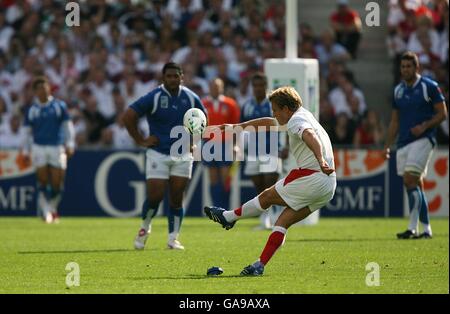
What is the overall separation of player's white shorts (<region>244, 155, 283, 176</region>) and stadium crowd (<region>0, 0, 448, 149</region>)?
4.06 meters

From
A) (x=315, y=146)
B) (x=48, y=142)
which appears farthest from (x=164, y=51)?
(x=315, y=146)

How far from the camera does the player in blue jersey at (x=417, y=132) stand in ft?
55.9

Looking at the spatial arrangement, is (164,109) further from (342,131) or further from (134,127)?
(342,131)

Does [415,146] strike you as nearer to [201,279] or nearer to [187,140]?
[187,140]

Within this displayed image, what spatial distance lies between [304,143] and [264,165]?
7523 mm

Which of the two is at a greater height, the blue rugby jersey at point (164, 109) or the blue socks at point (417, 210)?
the blue rugby jersey at point (164, 109)

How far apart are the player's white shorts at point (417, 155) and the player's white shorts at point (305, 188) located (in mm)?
5334

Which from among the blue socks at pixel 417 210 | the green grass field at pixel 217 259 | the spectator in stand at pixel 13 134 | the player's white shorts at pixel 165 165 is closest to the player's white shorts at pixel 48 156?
the green grass field at pixel 217 259

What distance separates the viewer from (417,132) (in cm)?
1702

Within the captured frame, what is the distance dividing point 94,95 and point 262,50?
3.82 m

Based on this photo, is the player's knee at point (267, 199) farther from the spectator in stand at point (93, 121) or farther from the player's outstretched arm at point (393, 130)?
the spectator in stand at point (93, 121)

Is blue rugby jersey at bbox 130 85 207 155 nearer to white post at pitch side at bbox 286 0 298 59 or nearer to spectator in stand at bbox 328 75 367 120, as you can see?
white post at pitch side at bbox 286 0 298 59

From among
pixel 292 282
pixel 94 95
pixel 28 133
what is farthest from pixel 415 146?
pixel 94 95

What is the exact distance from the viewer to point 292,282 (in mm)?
11477
